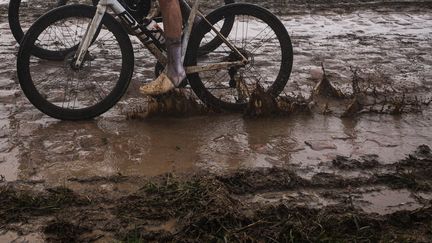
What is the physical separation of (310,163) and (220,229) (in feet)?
3.81

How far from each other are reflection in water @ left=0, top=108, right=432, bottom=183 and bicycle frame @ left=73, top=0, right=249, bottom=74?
505 mm

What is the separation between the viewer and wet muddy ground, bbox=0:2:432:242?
2969mm

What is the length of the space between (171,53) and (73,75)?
109 centimetres

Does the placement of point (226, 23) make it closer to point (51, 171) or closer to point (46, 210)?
point (51, 171)

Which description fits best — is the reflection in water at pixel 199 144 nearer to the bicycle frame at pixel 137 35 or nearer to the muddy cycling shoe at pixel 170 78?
the muddy cycling shoe at pixel 170 78

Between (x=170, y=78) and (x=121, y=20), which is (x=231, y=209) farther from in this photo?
(x=121, y=20)

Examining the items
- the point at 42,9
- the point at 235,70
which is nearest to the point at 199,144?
the point at 235,70

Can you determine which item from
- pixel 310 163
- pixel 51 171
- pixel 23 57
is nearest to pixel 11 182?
pixel 51 171

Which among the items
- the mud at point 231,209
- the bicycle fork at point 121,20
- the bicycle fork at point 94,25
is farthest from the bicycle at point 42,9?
the mud at point 231,209

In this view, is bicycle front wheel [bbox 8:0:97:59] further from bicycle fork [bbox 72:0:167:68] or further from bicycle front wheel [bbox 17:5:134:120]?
bicycle fork [bbox 72:0:167:68]

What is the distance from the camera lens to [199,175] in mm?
3582

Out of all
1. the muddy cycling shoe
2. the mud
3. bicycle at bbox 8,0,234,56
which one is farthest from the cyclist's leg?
the mud

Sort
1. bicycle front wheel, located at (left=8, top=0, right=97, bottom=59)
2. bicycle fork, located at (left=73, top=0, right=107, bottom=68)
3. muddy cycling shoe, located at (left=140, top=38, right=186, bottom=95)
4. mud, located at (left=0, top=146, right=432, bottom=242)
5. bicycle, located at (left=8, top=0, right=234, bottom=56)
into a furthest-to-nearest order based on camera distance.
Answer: bicycle front wheel, located at (left=8, top=0, right=97, bottom=59) → bicycle, located at (left=8, top=0, right=234, bottom=56) → muddy cycling shoe, located at (left=140, top=38, right=186, bottom=95) → bicycle fork, located at (left=73, top=0, right=107, bottom=68) → mud, located at (left=0, top=146, right=432, bottom=242)

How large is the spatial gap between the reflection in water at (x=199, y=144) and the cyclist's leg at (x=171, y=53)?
38cm
